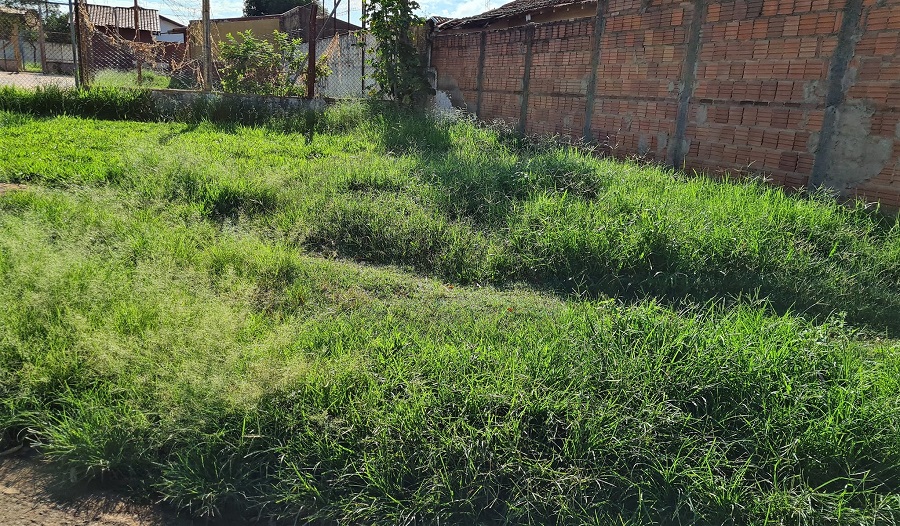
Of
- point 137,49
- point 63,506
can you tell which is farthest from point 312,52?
point 63,506

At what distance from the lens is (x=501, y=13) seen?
1219 cm

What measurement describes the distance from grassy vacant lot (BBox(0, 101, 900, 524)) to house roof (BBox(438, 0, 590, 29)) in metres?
6.83

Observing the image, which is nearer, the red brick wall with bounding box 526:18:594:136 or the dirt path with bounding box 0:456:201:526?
the dirt path with bounding box 0:456:201:526

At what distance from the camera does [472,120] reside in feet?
32.0

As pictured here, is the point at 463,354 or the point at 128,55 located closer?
the point at 463,354

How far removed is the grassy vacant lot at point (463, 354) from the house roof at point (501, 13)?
6.83 meters

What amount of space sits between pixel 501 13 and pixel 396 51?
8.68 feet

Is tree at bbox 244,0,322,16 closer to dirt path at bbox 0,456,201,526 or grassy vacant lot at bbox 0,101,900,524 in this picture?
grassy vacant lot at bbox 0,101,900,524

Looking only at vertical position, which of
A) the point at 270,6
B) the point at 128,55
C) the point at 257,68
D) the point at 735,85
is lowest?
the point at 735,85

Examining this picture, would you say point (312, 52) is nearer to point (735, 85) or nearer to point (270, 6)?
point (735, 85)

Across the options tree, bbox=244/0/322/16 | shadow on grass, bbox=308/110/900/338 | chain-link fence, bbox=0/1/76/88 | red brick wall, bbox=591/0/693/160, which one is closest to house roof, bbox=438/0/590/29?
red brick wall, bbox=591/0/693/160

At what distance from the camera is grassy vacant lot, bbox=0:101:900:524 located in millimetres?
2432

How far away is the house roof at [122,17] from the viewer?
1266 inches

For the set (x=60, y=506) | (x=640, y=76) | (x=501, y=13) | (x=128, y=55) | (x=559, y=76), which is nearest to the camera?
(x=60, y=506)
